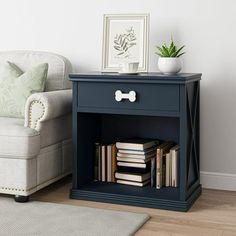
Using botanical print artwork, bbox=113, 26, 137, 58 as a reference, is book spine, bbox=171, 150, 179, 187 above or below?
below

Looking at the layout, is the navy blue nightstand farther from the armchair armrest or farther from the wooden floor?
the armchair armrest

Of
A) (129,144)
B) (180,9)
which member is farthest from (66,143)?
(180,9)

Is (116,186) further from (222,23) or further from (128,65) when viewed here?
(222,23)

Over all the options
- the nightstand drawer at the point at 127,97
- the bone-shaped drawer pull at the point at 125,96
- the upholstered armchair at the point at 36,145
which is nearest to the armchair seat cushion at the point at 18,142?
the upholstered armchair at the point at 36,145

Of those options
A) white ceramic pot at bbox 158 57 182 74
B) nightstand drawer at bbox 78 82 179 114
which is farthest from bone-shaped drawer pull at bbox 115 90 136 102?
white ceramic pot at bbox 158 57 182 74

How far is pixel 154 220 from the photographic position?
257 cm

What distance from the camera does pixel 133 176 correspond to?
3.06 m

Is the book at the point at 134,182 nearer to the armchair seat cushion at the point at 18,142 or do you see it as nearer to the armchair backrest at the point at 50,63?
the armchair seat cushion at the point at 18,142

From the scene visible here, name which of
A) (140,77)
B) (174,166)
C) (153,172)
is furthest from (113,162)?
(140,77)

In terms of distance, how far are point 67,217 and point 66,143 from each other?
74 centimetres

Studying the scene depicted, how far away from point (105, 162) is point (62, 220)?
718 mm

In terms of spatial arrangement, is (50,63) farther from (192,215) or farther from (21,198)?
(192,215)

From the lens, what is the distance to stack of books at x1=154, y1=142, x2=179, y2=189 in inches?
118

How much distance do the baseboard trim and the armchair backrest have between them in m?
1.12
